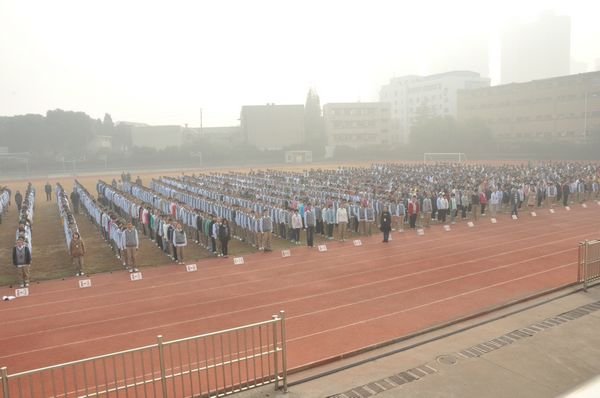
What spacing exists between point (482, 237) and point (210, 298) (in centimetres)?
1191

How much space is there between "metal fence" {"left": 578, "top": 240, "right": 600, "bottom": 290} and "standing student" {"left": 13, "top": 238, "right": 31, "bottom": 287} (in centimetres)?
1499

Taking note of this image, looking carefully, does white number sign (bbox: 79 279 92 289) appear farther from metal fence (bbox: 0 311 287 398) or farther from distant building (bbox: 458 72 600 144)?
distant building (bbox: 458 72 600 144)

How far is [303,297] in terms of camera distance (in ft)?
40.3

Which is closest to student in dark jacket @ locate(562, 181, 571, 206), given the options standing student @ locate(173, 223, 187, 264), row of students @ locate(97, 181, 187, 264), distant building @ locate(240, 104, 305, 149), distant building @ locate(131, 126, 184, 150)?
row of students @ locate(97, 181, 187, 264)

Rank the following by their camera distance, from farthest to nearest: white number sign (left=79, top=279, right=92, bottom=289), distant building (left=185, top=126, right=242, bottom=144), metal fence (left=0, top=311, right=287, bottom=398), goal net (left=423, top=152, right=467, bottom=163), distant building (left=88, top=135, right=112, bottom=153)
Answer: distant building (left=185, top=126, right=242, bottom=144) → distant building (left=88, top=135, right=112, bottom=153) → goal net (left=423, top=152, right=467, bottom=163) → white number sign (left=79, top=279, right=92, bottom=289) → metal fence (left=0, top=311, right=287, bottom=398)

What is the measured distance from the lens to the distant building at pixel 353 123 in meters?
98.7

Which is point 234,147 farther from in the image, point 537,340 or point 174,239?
point 537,340

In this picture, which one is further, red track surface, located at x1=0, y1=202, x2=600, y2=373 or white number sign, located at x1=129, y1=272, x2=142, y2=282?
white number sign, located at x1=129, y1=272, x2=142, y2=282

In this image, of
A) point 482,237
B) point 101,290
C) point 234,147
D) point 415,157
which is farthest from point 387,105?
point 101,290

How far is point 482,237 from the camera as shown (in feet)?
63.0

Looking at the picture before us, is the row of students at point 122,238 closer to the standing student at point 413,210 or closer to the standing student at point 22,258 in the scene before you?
the standing student at point 22,258

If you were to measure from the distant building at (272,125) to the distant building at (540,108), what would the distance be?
32106 mm

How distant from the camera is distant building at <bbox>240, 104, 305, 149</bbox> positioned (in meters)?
94.8

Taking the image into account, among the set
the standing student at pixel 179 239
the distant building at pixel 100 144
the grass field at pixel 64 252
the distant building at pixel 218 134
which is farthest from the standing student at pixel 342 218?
the distant building at pixel 100 144
